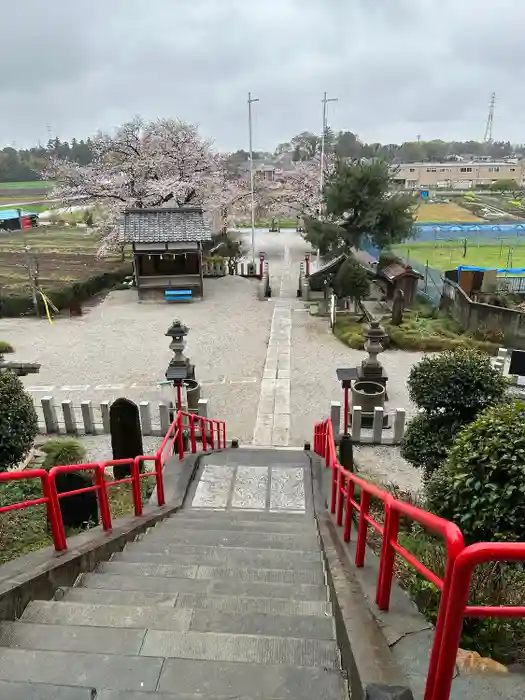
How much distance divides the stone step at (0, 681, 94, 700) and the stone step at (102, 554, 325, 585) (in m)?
1.91

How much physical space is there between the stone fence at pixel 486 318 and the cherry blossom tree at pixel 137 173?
52.6 ft

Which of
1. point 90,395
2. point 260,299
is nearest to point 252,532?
point 90,395

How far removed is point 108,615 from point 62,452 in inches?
262

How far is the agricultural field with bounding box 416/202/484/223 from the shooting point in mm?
52500

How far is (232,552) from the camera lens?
16.7 feet

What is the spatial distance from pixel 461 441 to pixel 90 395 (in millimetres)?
10674

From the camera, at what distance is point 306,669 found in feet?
8.49

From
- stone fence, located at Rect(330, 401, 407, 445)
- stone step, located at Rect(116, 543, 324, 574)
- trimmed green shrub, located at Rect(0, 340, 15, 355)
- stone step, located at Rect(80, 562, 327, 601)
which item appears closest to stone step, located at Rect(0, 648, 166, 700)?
stone step, located at Rect(80, 562, 327, 601)

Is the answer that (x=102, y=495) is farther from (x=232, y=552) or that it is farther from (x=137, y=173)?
(x=137, y=173)

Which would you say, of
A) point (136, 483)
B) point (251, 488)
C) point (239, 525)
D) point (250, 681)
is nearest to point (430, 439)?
point (251, 488)

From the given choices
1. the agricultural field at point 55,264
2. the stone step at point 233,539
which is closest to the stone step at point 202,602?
the stone step at point 233,539

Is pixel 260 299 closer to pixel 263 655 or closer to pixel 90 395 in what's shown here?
pixel 90 395

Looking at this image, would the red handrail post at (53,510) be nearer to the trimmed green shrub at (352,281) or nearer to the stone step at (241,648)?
the stone step at (241,648)

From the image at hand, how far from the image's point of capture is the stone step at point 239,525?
628 cm
